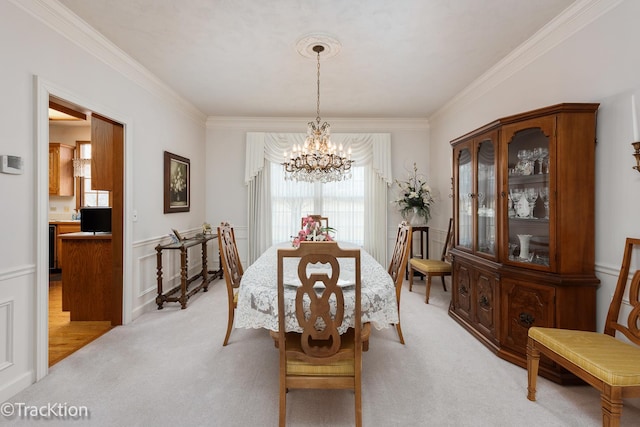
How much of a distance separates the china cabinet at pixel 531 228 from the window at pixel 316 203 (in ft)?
8.30

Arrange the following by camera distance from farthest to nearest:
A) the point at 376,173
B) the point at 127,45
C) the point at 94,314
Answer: the point at 376,173 < the point at 94,314 < the point at 127,45

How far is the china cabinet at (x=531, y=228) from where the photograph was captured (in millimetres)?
2217

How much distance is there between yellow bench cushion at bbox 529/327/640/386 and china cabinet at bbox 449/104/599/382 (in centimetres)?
33

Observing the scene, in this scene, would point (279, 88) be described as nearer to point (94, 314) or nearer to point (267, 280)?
point (267, 280)

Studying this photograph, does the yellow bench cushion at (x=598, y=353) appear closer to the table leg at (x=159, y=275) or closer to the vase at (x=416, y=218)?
the vase at (x=416, y=218)

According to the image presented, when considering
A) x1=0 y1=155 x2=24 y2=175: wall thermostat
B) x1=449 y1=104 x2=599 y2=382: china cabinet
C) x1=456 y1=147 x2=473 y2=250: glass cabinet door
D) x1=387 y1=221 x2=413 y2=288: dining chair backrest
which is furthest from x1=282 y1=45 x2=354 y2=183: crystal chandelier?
x1=0 y1=155 x2=24 y2=175: wall thermostat

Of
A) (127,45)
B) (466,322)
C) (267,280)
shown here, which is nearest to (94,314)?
(267,280)

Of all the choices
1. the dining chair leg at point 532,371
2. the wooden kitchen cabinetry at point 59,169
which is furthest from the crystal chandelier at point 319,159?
the wooden kitchen cabinetry at point 59,169

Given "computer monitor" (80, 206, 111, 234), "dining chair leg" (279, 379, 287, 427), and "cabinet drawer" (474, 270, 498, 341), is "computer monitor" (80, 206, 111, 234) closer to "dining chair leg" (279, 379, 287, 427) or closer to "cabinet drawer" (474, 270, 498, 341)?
"dining chair leg" (279, 379, 287, 427)

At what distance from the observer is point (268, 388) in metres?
2.15

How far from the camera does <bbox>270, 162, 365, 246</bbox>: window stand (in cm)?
546

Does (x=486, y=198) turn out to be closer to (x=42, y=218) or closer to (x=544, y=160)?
(x=544, y=160)

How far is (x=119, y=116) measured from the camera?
3.13 metres

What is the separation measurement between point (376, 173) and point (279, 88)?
7.57 ft
